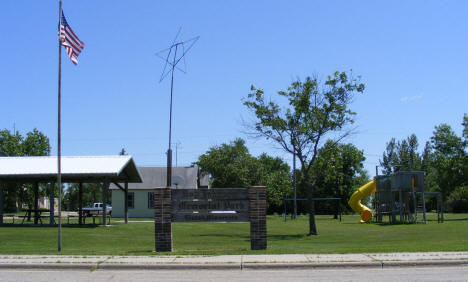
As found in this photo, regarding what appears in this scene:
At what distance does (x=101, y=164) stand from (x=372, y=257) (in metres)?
21.6

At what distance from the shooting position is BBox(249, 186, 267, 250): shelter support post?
14570 mm

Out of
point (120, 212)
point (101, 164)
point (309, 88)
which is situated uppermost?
Answer: point (309, 88)

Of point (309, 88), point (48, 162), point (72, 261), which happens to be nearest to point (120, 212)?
point (48, 162)

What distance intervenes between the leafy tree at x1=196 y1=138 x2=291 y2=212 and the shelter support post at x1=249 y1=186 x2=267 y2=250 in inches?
1429

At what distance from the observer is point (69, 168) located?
3005cm

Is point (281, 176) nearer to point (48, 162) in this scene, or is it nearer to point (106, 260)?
point (48, 162)

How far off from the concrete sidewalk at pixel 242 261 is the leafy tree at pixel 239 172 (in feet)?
126

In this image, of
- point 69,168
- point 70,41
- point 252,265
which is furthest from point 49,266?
point 69,168

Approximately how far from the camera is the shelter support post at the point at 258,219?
47.8 ft

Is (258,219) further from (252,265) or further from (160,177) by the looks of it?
(160,177)

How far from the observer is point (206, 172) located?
197ft

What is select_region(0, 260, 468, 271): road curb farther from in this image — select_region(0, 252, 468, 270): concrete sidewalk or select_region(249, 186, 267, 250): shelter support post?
select_region(249, 186, 267, 250): shelter support post

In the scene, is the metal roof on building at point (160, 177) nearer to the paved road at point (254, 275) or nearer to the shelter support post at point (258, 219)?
the shelter support post at point (258, 219)

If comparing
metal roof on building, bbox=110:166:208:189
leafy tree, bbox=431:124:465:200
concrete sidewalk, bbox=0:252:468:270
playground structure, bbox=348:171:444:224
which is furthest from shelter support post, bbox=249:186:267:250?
leafy tree, bbox=431:124:465:200
